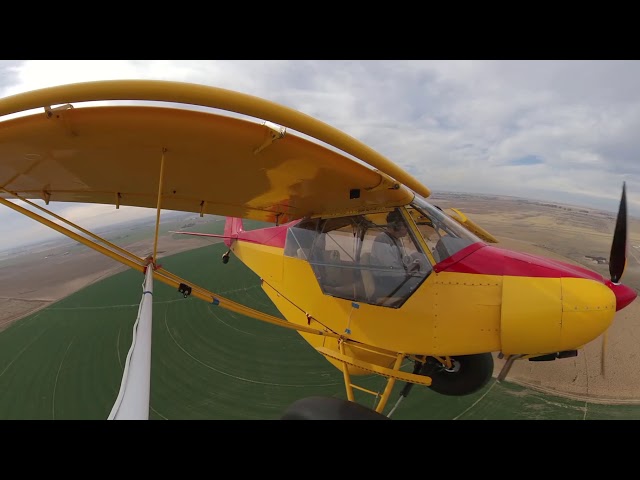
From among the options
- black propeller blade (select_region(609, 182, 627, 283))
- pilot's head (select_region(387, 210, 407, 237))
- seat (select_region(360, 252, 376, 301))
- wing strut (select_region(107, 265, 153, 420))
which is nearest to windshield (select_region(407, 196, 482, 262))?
pilot's head (select_region(387, 210, 407, 237))

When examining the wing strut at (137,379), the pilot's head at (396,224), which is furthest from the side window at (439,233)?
the wing strut at (137,379)

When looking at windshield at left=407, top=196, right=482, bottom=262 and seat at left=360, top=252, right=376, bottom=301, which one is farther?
seat at left=360, top=252, right=376, bottom=301

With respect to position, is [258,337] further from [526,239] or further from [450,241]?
[526,239]

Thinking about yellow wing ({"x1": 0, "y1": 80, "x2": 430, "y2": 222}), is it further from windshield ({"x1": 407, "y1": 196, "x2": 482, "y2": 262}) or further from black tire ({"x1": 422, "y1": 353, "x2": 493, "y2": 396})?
black tire ({"x1": 422, "y1": 353, "x2": 493, "y2": 396})

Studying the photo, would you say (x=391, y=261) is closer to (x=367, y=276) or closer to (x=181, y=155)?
(x=367, y=276)

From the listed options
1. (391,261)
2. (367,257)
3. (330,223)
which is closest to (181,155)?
(330,223)

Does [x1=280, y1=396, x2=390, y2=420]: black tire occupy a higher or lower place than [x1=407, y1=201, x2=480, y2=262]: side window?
lower
